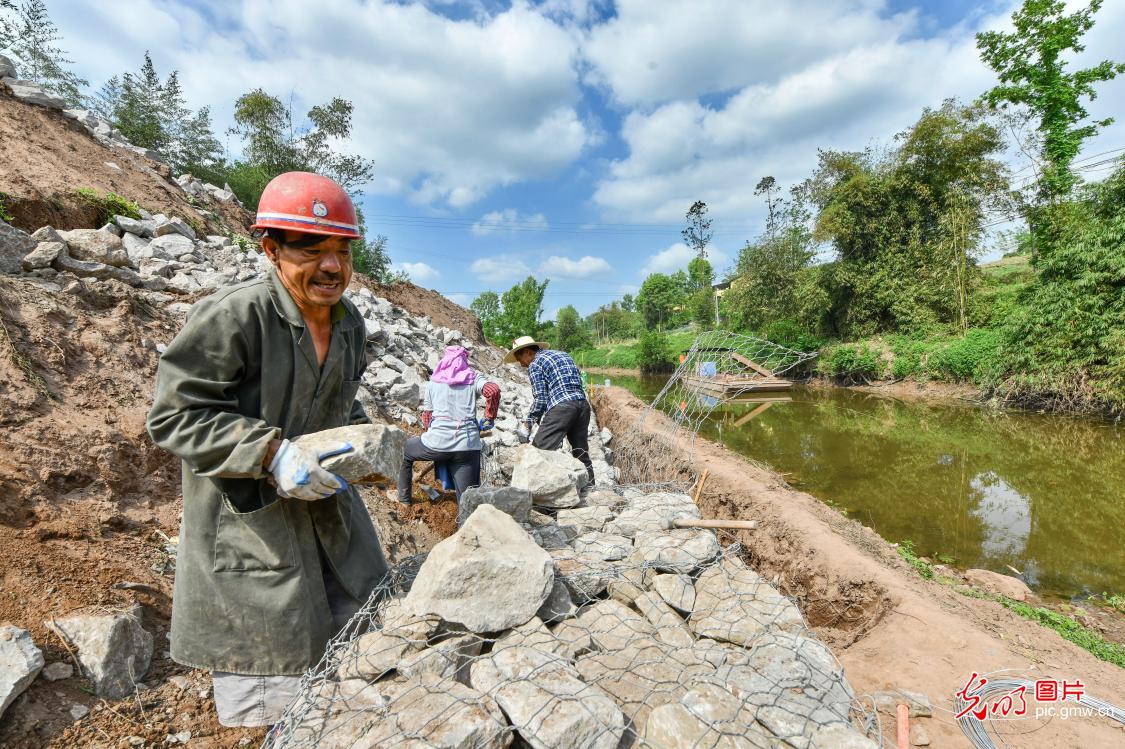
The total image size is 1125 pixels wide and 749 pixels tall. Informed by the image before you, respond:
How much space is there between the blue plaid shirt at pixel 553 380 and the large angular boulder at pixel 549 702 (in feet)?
11.0

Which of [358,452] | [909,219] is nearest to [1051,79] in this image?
[909,219]

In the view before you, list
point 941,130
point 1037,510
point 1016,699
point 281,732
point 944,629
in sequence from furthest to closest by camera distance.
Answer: point 941,130 → point 1037,510 → point 944,629 → point 1016,699 → point 281,732

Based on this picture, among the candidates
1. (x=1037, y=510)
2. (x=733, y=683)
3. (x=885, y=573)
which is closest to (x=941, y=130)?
(x=1037, y=510)

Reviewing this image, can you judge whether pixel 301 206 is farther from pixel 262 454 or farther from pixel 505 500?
pixel 505 500

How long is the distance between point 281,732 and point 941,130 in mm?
25718

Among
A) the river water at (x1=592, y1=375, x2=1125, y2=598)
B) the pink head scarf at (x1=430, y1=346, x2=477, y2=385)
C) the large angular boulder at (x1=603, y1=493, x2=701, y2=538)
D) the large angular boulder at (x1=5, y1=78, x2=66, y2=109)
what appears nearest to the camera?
the large angular boulder at (x1=603, y1=493, x2=701, y2=538)

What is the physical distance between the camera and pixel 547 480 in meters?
3.94

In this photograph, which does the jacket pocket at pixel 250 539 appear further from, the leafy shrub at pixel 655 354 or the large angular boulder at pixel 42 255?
the leafy shrub at pixel 655 354

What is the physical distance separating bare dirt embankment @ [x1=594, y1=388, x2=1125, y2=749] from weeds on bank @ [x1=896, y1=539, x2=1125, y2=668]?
0.17 m

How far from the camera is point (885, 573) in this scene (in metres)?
4.10

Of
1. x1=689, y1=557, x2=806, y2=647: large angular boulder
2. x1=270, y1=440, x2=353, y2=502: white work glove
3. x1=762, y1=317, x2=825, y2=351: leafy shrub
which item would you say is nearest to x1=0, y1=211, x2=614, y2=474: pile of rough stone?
x1=689, y1=557, x2=806, y2=647: large angular boulder

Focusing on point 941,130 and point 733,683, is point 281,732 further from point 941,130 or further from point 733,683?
point 941,130

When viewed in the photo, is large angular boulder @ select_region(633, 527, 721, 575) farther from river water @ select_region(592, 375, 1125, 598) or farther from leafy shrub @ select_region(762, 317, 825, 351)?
leafy shrub @ select_region(762, 317, 825, 351)

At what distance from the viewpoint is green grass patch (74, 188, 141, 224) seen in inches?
251
